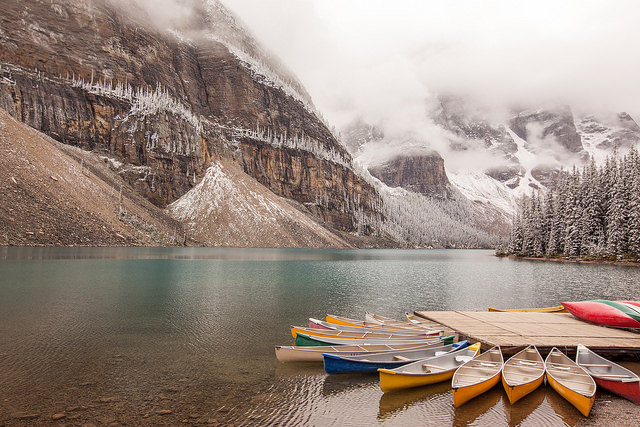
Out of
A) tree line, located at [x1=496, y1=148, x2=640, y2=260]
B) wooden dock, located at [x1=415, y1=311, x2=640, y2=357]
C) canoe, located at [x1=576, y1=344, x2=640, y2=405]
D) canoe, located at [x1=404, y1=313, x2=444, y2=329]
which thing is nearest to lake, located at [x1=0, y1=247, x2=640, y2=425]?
canoe, located at [x1=576, y1=344, x2=640, y2=405]

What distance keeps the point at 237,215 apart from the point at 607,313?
5087 inches

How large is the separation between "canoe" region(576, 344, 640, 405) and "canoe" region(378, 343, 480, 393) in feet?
14.7

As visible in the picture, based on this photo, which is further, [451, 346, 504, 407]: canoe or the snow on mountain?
the snow on mountain

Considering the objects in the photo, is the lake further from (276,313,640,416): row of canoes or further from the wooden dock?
the wooden dock

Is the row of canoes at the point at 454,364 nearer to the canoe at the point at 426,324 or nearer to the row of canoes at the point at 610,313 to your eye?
the canoe at the point at 426,324

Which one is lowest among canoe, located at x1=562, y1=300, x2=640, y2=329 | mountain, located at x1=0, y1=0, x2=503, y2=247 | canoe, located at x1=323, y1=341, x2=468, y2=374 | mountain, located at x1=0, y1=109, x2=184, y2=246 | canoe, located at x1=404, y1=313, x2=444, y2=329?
canoe, located at x1=323, y1=341, x2=468, y2=374

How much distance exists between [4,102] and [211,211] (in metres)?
74.7

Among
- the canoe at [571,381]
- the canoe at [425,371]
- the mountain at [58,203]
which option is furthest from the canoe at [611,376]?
the mountain at [58,203]

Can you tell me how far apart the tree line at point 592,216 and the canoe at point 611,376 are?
7116 centimetres

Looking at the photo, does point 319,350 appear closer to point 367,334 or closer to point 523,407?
point 367,334

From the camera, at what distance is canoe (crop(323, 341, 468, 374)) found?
1550 cm

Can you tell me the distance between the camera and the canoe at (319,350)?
16500 millimetres

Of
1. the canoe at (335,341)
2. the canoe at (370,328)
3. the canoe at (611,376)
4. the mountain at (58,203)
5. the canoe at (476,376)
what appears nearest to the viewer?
the canoe at (476,376)

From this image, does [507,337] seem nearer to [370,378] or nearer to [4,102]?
[370,378]
